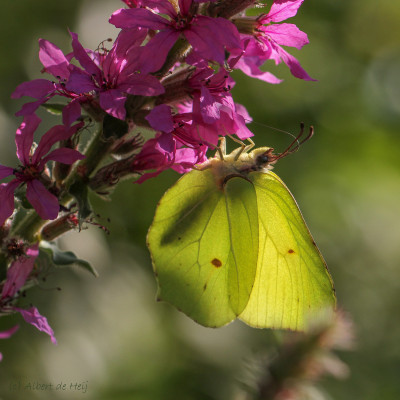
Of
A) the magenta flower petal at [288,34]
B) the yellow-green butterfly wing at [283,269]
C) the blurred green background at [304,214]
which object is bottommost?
the blurred green background at [304,214]

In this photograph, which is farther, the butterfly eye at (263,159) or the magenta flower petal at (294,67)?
the butterfly eye at (263,159)

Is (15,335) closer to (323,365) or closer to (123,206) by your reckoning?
(123,206)

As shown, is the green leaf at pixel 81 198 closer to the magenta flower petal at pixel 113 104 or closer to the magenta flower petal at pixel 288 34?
the magenta flower petal at pixel 113 104

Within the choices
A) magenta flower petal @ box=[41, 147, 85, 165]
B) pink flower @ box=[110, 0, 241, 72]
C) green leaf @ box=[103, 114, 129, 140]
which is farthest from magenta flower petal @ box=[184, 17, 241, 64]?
magenta flower petal @ box=[41, 147, 85, 165]

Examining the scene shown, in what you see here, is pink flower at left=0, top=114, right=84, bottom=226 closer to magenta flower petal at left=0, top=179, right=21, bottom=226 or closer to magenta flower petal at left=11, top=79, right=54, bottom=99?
magenta flower petal at left=0, top=179, right=21, bottom=226

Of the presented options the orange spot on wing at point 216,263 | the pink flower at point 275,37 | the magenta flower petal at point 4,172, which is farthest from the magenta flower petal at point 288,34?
the magenta flower petal at point 4,172

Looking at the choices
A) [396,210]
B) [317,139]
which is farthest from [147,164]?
[396,210]

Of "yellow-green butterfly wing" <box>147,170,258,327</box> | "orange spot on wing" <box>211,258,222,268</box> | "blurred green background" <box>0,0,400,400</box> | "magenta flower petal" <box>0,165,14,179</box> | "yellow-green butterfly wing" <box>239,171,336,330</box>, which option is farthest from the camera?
"blurred green background" <box>0,0,400,400</box>
